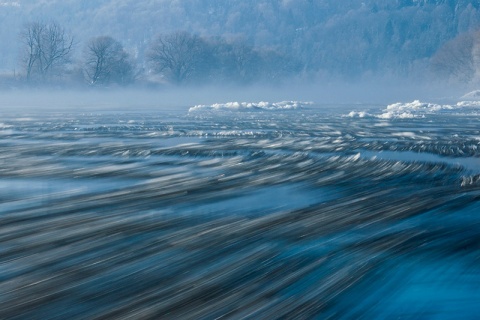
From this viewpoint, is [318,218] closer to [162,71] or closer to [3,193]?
[3,193]

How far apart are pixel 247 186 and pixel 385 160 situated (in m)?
2.75

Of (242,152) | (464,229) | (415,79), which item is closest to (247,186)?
(464,229)

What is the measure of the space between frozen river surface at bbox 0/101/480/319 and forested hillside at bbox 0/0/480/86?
3346 inches

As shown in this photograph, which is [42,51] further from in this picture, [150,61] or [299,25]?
[299,25]

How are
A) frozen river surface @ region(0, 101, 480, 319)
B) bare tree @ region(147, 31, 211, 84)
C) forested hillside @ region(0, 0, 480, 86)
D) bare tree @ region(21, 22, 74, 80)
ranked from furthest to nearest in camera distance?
forested hillside @ region(0, 0, 480, 86) → bare tree @ region(147, 31, 211, 84) → bare tree @ region(21, 22, 74, 80) → frozen river surface @ region(0, 101, 480, 319)

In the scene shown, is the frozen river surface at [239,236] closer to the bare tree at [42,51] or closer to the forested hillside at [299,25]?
the bare tree at [42,51]

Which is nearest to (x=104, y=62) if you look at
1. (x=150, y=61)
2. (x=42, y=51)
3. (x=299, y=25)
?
A: (x=42, y=51)

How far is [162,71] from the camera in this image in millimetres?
Answer: 61562

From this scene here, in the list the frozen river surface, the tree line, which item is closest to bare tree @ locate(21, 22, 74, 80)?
the tree line

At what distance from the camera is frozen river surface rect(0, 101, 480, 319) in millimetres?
3357

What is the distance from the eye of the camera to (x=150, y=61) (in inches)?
2452

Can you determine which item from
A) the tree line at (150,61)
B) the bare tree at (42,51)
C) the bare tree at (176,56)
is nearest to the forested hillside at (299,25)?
the tree line at (150,61)

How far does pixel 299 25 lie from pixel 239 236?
130254 mm

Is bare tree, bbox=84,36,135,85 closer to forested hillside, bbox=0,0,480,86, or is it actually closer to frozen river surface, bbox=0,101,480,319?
forested hillside, bbox=0,0,480,86
